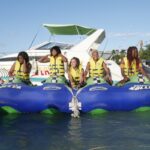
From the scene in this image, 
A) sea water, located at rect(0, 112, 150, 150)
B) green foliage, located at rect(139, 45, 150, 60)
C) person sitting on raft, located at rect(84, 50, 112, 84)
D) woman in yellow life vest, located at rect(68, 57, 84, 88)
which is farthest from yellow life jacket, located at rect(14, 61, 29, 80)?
green foliage, located at rect(139, 45, 150, 60)

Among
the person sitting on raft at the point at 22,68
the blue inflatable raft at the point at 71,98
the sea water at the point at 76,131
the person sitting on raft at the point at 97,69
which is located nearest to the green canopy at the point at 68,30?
the person sitting on raft at the point at 97,69

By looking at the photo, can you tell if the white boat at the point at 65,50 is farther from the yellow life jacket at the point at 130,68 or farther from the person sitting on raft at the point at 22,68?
the yellow life jacket at the point at 130,68

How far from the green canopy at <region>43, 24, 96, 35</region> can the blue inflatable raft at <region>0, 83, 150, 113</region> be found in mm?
5015

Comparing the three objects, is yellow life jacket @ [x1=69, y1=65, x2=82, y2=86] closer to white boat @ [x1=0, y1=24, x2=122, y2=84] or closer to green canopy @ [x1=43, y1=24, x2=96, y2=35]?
white boat @ [x1=0, y1=24, x2=122, y2=84]

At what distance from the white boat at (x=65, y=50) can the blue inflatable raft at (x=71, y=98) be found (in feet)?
9.89

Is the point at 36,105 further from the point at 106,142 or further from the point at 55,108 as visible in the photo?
the point at 106,142

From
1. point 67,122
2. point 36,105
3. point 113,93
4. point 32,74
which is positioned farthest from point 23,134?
point 32,74

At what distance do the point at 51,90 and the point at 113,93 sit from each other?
148 cm

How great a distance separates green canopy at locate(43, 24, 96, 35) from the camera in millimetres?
14227

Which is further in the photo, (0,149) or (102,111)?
(102,111)

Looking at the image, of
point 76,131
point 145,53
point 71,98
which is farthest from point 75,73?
point 145,53

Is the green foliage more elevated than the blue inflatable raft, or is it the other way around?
the green foliage

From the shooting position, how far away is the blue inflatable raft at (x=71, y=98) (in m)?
9.30

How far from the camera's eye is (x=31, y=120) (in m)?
8.66
